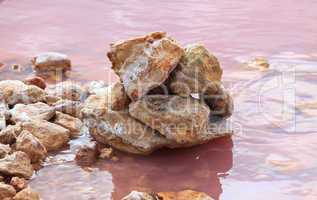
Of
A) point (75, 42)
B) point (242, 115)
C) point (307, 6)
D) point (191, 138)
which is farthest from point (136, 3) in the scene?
point (191, 138)

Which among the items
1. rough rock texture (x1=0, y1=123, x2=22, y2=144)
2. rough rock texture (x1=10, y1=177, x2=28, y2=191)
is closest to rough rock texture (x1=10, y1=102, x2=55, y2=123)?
rough rock texture (x1=0, y1=123, x2=22, y2=144)

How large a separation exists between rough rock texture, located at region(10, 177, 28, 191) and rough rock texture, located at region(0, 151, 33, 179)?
0.03 m

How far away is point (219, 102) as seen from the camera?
2221mm

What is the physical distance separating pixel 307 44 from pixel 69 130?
4.79 ft

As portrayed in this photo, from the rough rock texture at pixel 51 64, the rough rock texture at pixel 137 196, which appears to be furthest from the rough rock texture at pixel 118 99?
the rough rock texture at pixel 51 64

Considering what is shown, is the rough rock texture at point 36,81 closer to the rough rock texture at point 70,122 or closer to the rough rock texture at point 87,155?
the rough rock texture at point 70,122

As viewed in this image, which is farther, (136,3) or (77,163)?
(136,3)

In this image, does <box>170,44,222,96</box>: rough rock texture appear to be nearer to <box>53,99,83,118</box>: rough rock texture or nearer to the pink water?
the pink water

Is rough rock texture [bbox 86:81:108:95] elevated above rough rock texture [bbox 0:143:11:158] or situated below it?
above

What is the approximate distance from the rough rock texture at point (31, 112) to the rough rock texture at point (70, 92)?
16 cm

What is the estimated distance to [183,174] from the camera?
2.00 meters

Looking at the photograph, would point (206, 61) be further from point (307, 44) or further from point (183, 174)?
point (307, 44)

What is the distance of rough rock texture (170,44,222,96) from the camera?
2119 mm

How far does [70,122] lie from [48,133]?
0.12 metres
